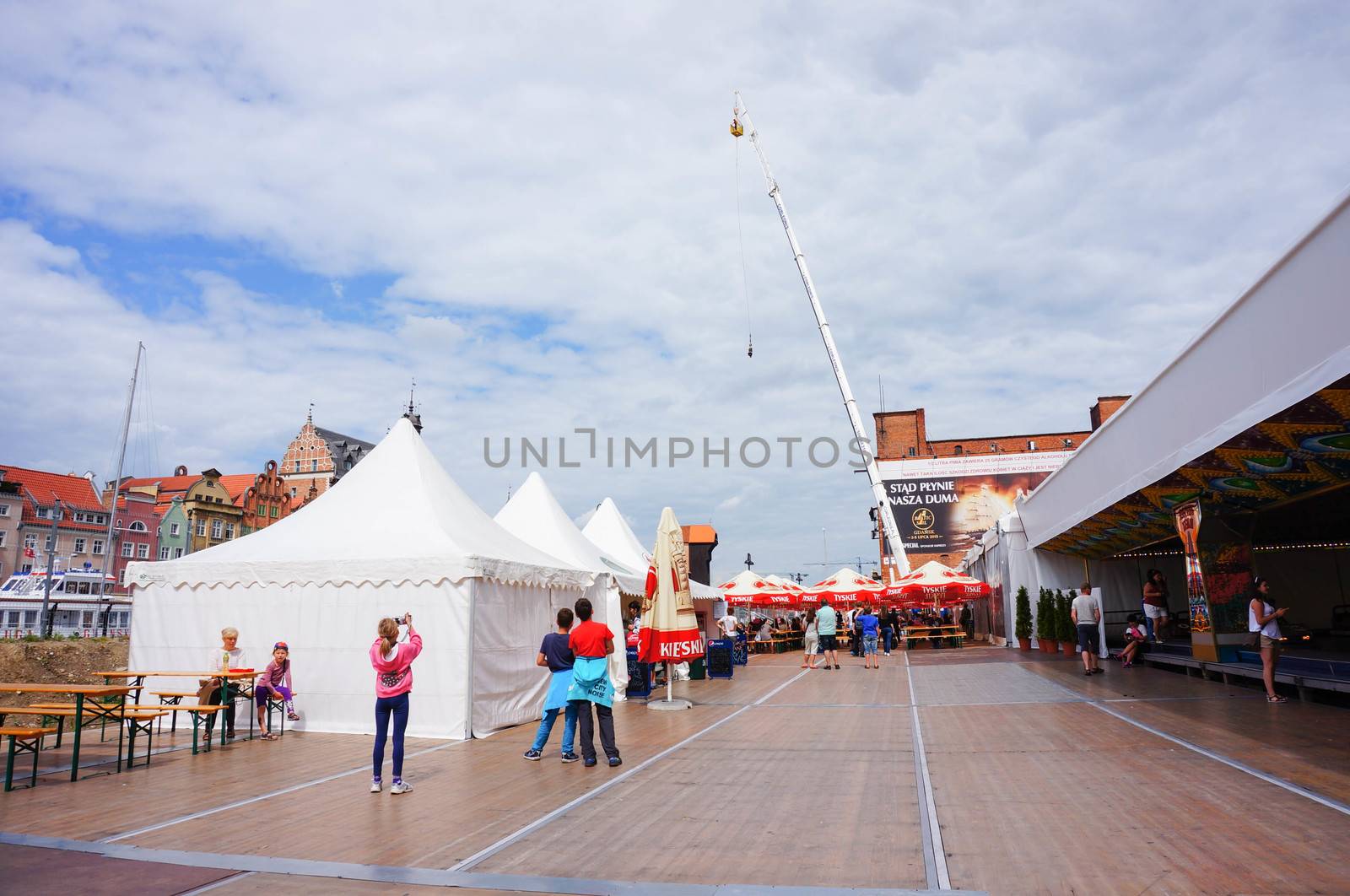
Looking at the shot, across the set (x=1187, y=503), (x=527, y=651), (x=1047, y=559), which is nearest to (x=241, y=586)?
→ (x=527, y=651)

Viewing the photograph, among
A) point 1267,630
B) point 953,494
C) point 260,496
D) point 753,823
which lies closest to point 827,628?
point 1267,630

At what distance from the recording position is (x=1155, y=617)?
17.3 m

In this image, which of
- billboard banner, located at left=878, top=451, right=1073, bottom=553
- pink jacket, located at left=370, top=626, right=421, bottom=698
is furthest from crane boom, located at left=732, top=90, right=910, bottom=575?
pink jacket, located at left=370, top=626, right=421, bottom=698

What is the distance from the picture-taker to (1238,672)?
12.3m

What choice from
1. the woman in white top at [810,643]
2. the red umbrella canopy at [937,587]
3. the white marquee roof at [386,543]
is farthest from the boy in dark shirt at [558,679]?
the red umbrella canopy at [937,587]

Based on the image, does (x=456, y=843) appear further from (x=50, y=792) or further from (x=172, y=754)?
(x=172, y=754)

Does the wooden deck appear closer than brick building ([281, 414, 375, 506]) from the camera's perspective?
Yes

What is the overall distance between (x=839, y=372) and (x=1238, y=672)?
32.9 meters

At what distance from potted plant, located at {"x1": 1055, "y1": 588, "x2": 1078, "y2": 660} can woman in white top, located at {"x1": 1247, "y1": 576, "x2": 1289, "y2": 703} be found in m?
10.1

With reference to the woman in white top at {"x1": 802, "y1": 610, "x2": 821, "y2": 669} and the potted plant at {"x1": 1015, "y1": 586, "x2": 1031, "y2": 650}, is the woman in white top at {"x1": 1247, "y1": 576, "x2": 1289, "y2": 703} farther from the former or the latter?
the potted plant at {"x1": 1015, "y1": 586, "x2": 1031, "y2": 650}

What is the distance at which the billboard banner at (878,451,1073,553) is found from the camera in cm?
5294

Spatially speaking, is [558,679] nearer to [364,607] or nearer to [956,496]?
[364,607]

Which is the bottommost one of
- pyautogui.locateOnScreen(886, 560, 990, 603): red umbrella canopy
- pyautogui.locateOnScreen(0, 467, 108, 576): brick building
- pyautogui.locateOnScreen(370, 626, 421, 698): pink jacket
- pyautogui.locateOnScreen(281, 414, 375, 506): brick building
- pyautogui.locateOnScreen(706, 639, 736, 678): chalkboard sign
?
pyautogui.locateOnScreen(706, 639, 736, 678): chalkboard sign

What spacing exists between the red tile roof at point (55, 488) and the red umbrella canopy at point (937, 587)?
213 feet
